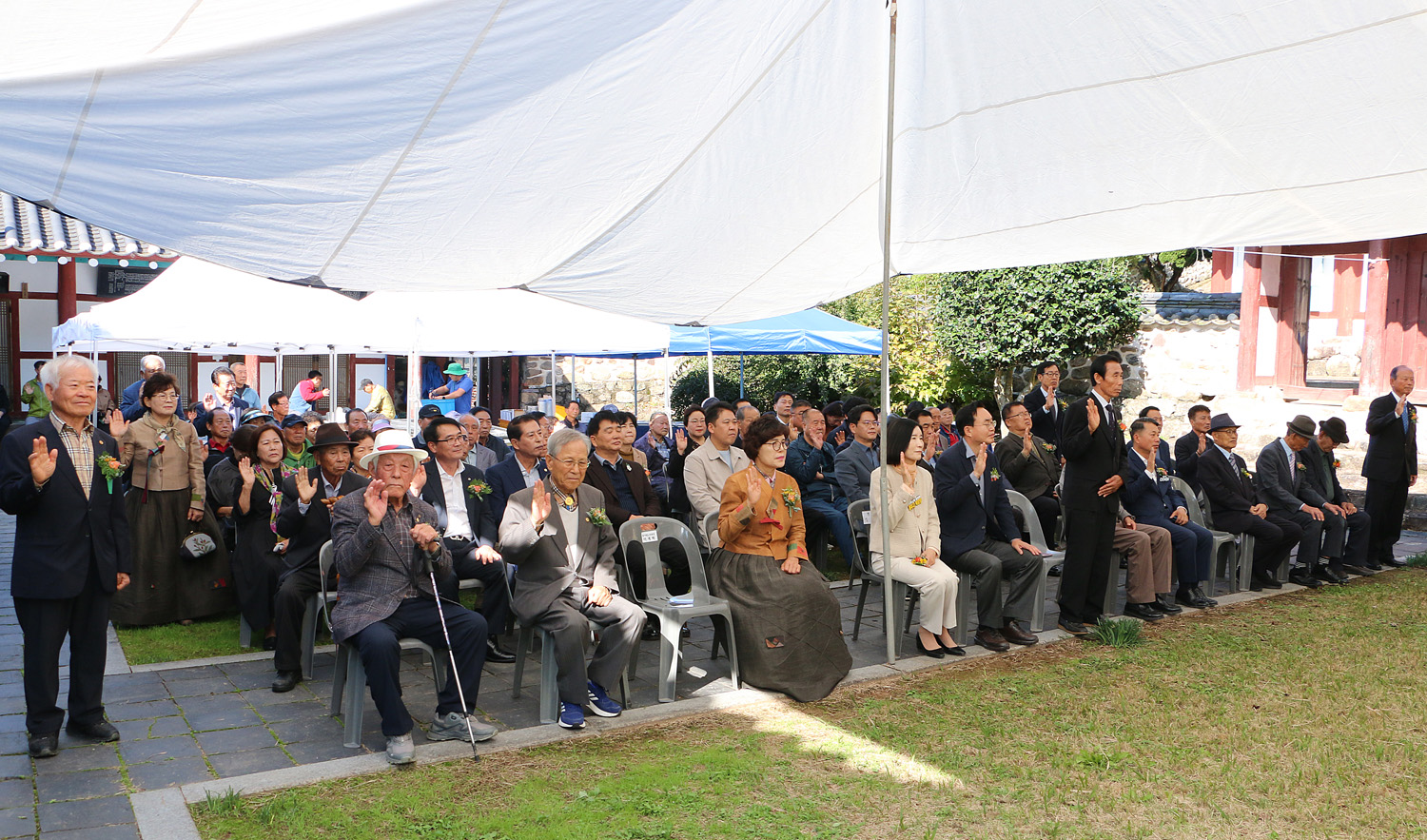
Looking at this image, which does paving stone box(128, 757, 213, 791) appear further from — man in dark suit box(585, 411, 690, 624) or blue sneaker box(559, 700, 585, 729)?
man in dark suit box(585, 411, 690, 624)

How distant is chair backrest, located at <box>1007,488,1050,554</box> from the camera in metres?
6.93

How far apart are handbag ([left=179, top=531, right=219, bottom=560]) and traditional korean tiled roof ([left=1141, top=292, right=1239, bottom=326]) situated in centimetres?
1455

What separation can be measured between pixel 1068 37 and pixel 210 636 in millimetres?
6018

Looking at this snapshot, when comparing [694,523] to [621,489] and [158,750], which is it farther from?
[158,750]

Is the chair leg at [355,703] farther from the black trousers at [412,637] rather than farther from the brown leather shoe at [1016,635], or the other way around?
the brown leather shoe at [1016,635]

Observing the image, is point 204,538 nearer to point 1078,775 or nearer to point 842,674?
point 842,674

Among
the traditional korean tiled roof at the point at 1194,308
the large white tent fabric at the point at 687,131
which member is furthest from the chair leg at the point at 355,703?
the traditional korean tiled roof at the point at 1194,308

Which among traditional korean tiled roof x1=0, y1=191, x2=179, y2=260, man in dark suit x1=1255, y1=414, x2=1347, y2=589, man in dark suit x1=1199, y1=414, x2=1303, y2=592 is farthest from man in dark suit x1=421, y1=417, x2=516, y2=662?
traditional korean tiled roof x1=0, y1=191, x2=179, y2=260

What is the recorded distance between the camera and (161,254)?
1539cm

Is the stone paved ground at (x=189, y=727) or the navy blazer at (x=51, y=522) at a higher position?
the navy blazer at (x=51, y=522)

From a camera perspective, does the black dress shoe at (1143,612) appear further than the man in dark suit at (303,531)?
Yes

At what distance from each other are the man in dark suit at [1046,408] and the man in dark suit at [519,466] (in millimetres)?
4904

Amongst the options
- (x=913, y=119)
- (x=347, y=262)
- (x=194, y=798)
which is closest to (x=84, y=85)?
(x=347, y=262)

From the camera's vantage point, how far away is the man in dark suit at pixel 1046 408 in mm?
9172
